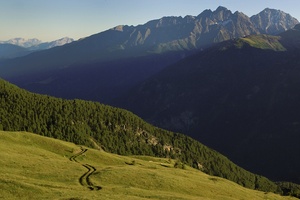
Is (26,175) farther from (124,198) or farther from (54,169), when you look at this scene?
(124,198)

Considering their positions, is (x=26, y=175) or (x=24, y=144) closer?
(x=26, y=175)

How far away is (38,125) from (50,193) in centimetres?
13211

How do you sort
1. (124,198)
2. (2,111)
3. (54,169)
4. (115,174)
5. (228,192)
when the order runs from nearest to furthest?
(124,198), (54,169), (115,174), (228,192), (2,111)

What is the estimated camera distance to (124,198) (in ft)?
209

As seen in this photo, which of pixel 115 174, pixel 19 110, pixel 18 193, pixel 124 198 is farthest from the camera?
pixel 19 110

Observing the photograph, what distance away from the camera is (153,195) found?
72188 mm

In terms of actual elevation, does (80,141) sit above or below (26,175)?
below

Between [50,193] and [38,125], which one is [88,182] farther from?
[38,125]

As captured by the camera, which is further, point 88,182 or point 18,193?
point 88,182

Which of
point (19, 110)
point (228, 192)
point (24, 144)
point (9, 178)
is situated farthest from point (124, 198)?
point (19, 110)

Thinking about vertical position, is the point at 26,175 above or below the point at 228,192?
above

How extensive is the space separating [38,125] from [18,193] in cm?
13327

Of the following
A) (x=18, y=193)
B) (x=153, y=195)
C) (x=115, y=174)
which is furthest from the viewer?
(x=115, y=174)

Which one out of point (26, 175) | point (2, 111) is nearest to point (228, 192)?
point (26, 175)
